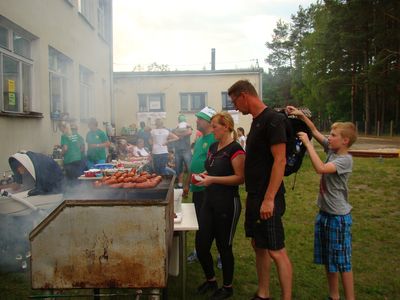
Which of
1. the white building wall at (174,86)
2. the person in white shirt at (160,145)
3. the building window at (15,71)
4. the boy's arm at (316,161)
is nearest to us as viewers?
the boy's arm at (316,161)

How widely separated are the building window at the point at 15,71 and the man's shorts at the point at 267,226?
16.4 ft

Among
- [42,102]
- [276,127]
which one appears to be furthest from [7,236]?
[42,102]

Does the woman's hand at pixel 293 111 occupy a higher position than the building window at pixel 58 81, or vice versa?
the building window at pixel 58 81

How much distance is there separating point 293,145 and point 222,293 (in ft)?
5.19

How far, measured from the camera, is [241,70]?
65.7 ft

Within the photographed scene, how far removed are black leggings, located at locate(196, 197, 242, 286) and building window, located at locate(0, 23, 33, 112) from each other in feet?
14.7

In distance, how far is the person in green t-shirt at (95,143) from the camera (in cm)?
761

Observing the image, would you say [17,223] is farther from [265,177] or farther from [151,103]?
[151,103]

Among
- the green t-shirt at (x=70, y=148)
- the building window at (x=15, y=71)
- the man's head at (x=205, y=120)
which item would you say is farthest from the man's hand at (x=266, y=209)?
the building window at (x=15, y=71)

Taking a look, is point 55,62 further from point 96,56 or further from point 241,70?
point 241,70

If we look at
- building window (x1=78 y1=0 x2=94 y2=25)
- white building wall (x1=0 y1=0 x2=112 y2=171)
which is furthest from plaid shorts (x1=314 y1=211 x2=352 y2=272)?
building window (x1=78 y1=0 x2=94 y2=25)

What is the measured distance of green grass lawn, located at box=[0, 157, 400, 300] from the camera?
→ 3.71m

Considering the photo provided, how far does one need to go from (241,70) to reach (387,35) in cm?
1808

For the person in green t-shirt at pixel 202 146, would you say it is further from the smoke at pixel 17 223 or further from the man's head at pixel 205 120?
the smoke at pixel 17 223
